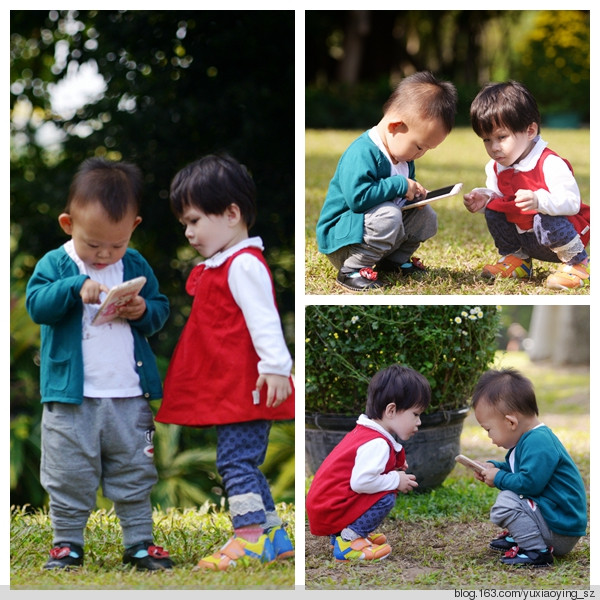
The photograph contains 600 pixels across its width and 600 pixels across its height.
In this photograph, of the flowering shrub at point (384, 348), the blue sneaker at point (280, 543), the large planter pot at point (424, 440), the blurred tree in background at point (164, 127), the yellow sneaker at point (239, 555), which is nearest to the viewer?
the yellow sneaker at point (239, 555)

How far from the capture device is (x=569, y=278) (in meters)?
3.22

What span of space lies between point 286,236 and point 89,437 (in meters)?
2.29

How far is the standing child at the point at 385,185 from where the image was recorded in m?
3.11

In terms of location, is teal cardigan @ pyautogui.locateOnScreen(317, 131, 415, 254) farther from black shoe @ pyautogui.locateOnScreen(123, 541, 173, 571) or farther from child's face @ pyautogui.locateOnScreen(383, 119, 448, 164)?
black shoe @ pyautogui.locateOnScreen(123, 541, 173, 571)

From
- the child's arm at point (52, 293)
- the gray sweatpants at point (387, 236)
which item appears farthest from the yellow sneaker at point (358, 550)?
the child's arm at point (52, 293)

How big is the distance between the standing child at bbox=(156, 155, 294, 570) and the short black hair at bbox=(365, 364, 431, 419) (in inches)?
14.6

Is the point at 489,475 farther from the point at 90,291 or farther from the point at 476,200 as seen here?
the point at 90,291

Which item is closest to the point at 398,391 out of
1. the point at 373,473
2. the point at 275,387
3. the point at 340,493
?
the point at 373,473

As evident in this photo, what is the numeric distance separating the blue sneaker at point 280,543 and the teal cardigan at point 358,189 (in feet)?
3.48

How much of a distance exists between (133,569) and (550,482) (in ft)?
4.81

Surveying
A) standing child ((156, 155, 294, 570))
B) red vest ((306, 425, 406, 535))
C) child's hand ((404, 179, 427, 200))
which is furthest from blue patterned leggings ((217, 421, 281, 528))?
child's hand ((404, 179, 427, 200))

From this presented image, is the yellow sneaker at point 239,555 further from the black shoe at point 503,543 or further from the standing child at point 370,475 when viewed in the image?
the black shoe at point 503,543

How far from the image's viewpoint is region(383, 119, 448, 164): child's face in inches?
122
